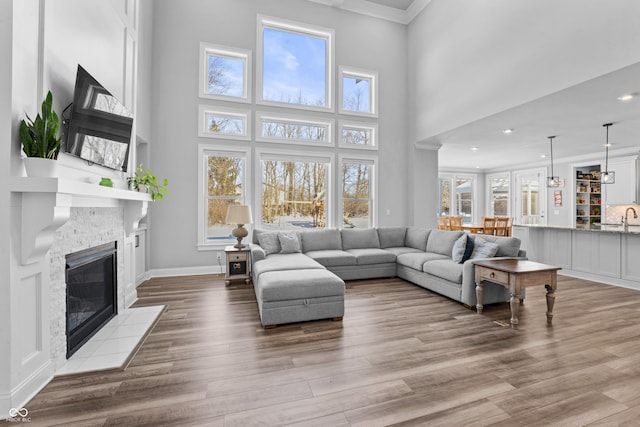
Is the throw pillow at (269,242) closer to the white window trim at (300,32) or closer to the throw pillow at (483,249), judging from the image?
the white window trim at (300,32)

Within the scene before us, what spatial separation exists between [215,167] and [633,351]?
5759mm

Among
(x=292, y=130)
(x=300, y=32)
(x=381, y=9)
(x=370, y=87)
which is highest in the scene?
(x=381, y=9)

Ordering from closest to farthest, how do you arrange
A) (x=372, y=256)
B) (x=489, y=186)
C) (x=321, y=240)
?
(x=372, y=256), (x=321, y=240), (x=489, y=186)

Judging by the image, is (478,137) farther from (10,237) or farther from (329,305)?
(10,237)

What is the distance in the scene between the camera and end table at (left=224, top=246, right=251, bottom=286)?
458 centimetres

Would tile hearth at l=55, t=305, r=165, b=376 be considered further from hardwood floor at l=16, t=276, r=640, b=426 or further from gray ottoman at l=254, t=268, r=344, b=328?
gray ottoman at l=254, t=268, r=344, b=328

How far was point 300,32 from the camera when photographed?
5840 millimetres

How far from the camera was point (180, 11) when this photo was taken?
5.03 meters

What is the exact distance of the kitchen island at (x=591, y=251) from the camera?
14.5 ft

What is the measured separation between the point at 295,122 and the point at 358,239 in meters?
2.63

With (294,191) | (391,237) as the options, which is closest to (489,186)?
(391,237)

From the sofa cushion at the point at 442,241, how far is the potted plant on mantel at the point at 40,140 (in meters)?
4.69

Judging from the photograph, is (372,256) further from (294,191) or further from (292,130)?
(292,130)

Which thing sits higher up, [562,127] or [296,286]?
[562,127]
